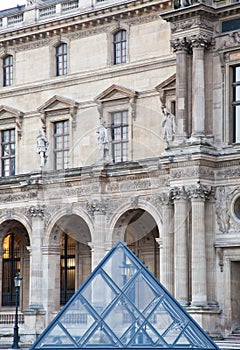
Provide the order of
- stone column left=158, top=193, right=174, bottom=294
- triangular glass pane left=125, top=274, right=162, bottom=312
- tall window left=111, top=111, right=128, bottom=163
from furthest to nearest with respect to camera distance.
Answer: tall window left=111, top=111, right=128, bottom=163 → stone column left=158, top=193, right=174, bottom=294 → triangular glass pane left=125, top=274, right=162, bottom=312

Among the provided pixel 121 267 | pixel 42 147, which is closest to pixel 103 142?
pixel 42 147

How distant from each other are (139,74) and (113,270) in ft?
61.6

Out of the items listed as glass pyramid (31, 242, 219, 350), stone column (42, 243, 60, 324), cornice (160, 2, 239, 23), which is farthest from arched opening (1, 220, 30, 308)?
glass pyramid (31, 242, 219, 350)

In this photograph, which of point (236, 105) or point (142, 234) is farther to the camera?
point (142, 234)

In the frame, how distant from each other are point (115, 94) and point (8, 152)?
7.35m

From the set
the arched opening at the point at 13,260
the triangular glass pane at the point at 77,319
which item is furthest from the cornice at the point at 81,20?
the triangular glass pane at the point at 77,319

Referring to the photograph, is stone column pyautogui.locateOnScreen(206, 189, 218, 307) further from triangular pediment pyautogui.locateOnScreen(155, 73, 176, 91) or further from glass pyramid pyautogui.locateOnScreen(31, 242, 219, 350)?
glass pyramid pyautogui.locateOnScreen(31, 242, 219, 350)

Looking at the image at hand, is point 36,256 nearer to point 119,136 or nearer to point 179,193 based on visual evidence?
point 119,136

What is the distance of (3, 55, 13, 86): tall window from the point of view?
6238 cm

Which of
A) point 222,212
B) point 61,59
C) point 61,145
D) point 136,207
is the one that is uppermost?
point 61,59

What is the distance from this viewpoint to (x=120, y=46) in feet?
189

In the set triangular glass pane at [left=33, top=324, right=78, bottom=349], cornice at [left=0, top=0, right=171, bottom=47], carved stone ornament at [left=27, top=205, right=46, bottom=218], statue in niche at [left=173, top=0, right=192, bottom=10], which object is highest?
cornice at [left=0, top=0, right=171, bottom=47]

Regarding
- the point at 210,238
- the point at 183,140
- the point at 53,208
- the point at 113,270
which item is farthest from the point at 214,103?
the point at 113,270

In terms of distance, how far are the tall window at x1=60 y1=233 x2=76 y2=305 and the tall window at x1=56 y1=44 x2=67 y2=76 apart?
8.02 meters
